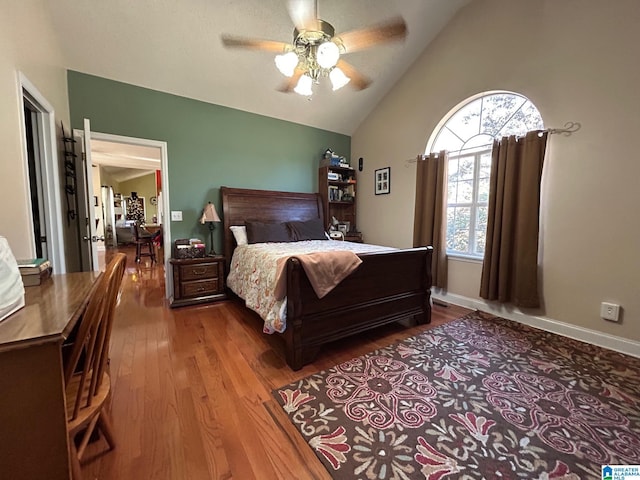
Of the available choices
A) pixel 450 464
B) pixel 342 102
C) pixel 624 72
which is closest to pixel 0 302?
pixel 450 464

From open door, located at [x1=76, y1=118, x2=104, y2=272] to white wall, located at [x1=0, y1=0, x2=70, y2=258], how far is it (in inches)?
20.9

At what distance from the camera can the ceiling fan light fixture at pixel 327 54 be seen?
1.85 metres

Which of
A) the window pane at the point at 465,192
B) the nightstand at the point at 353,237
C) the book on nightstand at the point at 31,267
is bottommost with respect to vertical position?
the nightstand at the point at 353,237

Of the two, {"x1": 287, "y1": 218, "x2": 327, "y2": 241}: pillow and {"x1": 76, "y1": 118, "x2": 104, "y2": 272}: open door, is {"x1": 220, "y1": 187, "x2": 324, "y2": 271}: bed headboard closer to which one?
{"x1": 287, "y1": 218, "x2": 327, "y2": 241}: pillow

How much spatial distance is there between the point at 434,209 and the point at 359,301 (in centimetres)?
184

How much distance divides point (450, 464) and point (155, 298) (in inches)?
145

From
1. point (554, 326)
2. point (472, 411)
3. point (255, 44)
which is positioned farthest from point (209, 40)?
point (554, 326)

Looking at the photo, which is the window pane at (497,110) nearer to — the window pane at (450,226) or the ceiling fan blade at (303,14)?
the window pane at (450,226)

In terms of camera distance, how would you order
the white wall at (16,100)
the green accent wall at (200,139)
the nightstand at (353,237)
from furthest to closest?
the nightstand at (353,237) → the green accent wall at (200,139) → the white wall at (16,100)

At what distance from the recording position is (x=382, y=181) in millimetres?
4230

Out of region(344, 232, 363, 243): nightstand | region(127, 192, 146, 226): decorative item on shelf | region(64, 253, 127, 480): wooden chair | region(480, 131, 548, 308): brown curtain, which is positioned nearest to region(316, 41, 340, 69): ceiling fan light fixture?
region(64, 253, 127, 480): wooden chair

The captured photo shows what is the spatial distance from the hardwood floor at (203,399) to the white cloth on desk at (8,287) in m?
0.83

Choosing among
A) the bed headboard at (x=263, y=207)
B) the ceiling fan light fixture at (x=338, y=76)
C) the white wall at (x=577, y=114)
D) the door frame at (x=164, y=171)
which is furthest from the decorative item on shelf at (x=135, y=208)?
the white wall at (x=577, y=114)

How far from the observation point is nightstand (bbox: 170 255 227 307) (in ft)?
10.4
